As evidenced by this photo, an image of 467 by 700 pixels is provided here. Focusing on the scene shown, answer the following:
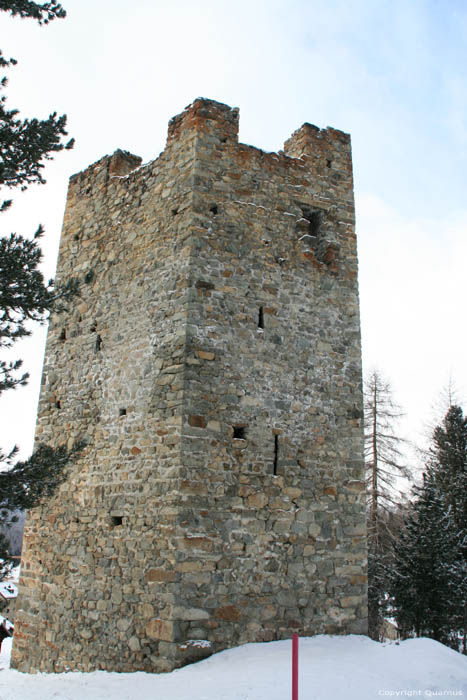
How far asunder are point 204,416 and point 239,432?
60cm

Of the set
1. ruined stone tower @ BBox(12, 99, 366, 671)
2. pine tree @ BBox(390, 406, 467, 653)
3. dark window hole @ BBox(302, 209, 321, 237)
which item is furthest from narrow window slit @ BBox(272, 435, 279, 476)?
pine tree @ BBox(390, 406, 467, 653)

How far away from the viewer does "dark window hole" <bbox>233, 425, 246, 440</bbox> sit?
25.7ft

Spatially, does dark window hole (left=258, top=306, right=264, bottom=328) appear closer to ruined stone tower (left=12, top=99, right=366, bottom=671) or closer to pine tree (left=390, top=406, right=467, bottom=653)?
ruined stone tower (left=12, top=99, right=366, bottom=671)

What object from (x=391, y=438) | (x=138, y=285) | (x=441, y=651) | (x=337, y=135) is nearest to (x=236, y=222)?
(x=138, y=285)

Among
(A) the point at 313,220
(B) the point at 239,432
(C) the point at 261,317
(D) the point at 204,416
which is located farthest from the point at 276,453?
(A) the point at 313,220

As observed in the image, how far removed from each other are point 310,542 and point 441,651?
2.14 meters

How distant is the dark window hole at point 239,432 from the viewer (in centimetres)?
782

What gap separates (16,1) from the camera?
678 centimetres

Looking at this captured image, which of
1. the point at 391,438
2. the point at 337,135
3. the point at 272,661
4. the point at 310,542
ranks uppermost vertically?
the point at 337,135

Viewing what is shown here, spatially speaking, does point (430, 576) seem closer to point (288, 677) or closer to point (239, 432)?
point (239, 432)

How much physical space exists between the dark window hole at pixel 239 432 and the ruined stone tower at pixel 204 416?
0.08 m

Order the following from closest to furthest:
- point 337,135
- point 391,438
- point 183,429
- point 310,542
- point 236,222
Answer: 1. point 183,429
2. point 310,542
3. point 236,222
4. point 337,135
5. point 391,438

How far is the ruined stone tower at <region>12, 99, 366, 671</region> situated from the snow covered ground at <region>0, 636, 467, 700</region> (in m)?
0.28

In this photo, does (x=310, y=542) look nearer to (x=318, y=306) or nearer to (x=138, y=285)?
(x=318, y=306)
